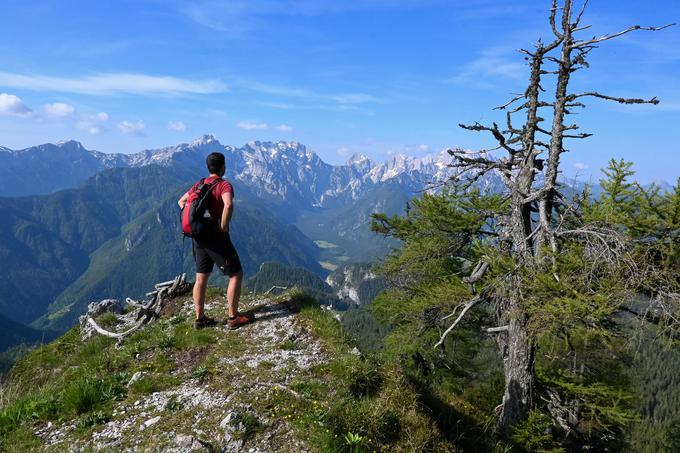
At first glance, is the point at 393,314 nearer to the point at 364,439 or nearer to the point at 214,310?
the point at 214,310

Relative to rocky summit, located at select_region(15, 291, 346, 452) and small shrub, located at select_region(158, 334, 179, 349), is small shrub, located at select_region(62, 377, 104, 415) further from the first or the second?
small shrub, located at select_region(158, 334, 179, 349)

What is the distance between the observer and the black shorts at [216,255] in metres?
9.72

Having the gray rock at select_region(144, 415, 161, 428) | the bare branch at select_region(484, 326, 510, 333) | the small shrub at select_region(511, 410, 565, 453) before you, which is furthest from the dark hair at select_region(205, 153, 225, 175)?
the small shrub at select_region(511, 410, 565, 453)

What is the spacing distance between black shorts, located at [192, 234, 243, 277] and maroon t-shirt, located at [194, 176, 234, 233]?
0.34 m

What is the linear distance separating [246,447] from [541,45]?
12056 millimetres

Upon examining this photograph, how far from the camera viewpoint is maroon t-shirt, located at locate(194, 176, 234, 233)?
9.57 m

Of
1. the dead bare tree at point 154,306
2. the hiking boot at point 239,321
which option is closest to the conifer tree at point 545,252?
the hiking boot at point 239,321

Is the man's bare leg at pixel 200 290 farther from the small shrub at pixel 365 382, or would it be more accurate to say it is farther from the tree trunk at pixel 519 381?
the tree trunk at pixel 519 381

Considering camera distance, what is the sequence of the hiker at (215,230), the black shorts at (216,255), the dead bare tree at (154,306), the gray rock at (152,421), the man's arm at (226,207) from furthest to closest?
the dead bare tree at (154,306) → the black shorts at (216,255) → the hiker at (215,230) → the man's arm at (226,207) → the gray rock at (152,421)

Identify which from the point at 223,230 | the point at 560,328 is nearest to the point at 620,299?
the point at 560,328

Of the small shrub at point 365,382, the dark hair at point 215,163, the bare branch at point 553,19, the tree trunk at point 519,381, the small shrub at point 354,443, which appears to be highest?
the bare branch at point 553,19

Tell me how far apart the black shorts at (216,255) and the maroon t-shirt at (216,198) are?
0.34m

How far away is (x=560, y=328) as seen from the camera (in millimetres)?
8883

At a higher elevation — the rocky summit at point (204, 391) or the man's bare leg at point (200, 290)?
the man's bare leg at point (200, 290)
